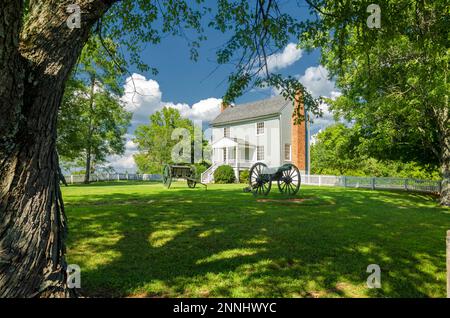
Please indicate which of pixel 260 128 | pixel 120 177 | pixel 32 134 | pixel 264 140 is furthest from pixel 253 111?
pixel 32 134

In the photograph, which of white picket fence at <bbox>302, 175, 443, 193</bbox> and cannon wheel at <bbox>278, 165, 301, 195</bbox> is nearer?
cannon wheel at <bbox>278, 165, 301, 195</bbox>

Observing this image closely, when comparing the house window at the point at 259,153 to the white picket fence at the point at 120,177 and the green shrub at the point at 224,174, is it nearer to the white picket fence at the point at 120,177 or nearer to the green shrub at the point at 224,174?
the green shrub at the point at 224,174

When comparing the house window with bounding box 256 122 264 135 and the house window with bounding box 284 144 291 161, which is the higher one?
the house window with bounding box 256 122 264 135

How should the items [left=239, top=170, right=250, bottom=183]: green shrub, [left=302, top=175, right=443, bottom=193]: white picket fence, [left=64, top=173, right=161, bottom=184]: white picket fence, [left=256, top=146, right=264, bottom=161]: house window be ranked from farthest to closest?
[left=64, top=173, right=161, bottom=184]: white picket fence
[left=256, top=146, right=264, bottom=161]: house window
[left=239, top=170, right=250, bottom=183]: green shrub
[left=302, top=175, right=443, bottom=193]: white picket fence

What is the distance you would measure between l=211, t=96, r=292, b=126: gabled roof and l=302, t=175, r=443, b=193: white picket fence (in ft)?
28.1

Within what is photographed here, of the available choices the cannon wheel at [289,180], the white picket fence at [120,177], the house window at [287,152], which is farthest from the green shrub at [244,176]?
the white picket fence at [120,177]

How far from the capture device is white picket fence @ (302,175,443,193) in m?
20.2

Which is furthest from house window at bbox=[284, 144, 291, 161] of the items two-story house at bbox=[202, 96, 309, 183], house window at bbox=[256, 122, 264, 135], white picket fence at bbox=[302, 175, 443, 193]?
white picket fence at bbox=[302, 175, 443, 193]

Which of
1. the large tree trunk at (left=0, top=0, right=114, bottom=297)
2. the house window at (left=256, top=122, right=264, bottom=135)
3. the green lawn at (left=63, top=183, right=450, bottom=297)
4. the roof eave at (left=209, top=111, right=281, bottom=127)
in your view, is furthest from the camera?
the house window at (left=256, top=122, right=264, bottom=135)

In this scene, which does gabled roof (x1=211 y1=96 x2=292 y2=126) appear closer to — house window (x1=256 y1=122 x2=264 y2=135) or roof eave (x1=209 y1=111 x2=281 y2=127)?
roof eave (x1=209 y1=111 x2=281 y2=127)

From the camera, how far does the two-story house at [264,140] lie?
3039 cm

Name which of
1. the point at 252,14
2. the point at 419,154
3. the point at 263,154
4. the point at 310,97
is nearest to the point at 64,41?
the point at 252,14

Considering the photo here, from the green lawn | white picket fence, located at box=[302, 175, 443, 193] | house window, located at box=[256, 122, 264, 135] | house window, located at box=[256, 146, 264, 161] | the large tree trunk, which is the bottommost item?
the green lawn

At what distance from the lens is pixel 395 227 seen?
24.5 ft
